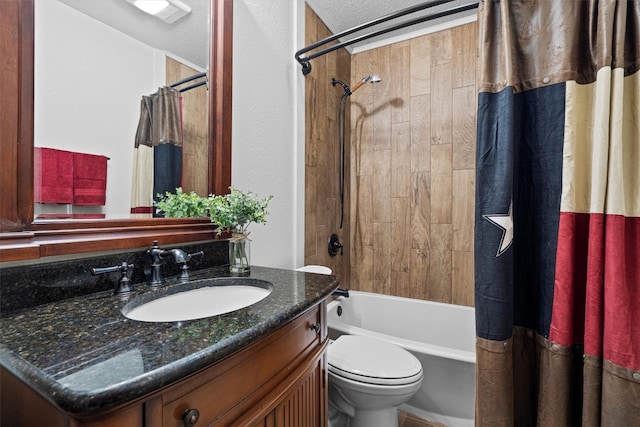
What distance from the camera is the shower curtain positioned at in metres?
0.84

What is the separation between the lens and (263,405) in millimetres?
646

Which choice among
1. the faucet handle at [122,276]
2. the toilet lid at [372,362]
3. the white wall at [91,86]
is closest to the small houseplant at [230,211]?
the white wall at [91,86]

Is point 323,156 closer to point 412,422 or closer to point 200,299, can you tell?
point 200,299

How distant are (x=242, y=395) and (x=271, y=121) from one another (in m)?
1.29

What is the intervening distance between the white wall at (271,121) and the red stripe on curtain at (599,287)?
3.98 ft

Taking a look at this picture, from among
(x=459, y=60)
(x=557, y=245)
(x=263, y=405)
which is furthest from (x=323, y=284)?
(x=459, y=60)

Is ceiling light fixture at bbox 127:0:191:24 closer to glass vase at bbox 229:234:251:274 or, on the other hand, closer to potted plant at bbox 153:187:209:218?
potted plant at bbox 153:187:209:218

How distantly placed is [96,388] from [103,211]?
2.15 feet

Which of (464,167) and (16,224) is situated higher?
(464,167)

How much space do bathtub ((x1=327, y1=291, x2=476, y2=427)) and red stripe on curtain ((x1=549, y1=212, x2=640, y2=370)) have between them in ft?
1.89

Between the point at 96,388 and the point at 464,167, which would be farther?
the point at 464,167

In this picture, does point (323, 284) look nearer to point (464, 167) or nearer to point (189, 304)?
point (189, 304)

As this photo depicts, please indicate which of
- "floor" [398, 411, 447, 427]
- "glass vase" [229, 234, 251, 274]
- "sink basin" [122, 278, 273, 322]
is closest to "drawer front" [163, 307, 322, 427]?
"sink basin" [122, 278, 273, 322]

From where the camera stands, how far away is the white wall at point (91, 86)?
0.74 m
